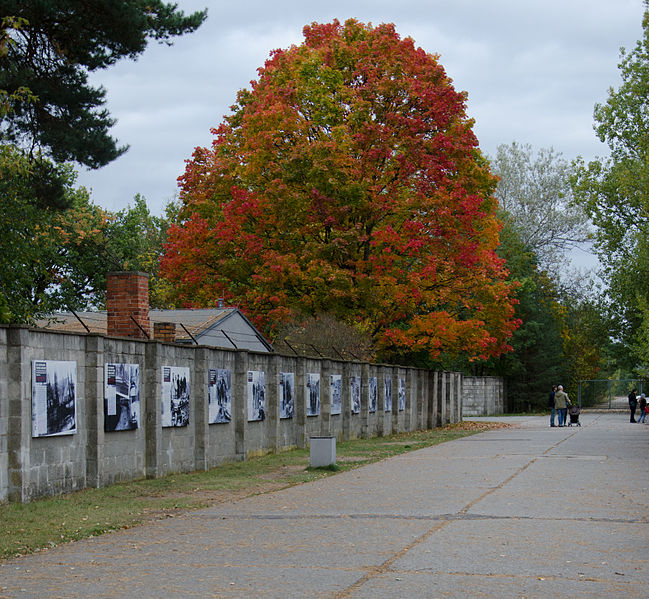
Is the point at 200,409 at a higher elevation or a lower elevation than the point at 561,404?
higher

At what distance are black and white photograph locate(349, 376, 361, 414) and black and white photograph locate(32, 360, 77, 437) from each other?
1531 centimetres

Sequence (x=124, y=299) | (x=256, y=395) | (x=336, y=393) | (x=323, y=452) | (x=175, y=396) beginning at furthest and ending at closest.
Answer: (x=336, y=393) → (x=256, y=395) → (x=124, y=299) → (x=323, y=452) → (x=175, y=396)

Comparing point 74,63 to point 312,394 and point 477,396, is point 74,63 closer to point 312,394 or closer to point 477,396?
point 312,394

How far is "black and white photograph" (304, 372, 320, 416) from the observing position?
24438 mm

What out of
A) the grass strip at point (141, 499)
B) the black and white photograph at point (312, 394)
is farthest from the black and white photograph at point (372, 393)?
the grass strip at point (141, 499)

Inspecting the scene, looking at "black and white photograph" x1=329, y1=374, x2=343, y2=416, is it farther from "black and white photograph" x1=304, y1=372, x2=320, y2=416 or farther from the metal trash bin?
the metal trash bin

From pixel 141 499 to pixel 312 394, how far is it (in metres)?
11.6

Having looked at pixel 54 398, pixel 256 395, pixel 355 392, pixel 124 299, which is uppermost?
pixel 124 299

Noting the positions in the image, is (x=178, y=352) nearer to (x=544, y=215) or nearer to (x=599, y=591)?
(x=599, y=591)

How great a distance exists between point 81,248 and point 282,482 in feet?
101

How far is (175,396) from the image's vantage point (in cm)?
1716

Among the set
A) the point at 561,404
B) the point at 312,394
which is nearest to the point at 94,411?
the point at 312,394

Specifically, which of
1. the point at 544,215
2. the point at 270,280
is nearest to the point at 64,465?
the point at 270,280

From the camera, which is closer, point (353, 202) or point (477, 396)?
point (353, 202)
